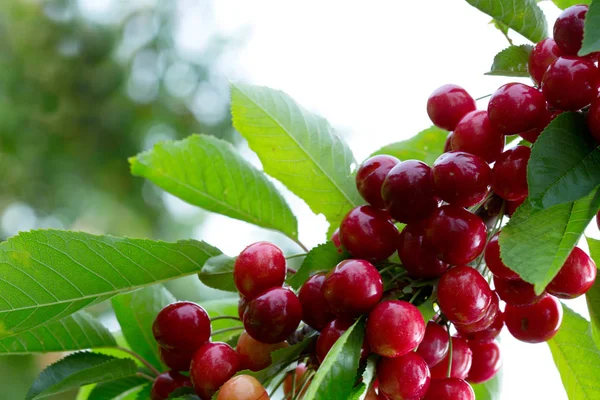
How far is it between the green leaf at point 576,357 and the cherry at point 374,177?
0.24 m

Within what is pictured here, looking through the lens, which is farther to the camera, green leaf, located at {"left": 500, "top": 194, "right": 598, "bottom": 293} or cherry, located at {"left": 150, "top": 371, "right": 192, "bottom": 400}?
cherry, located at {"left": 150, "top": 371, "right": 192, "bottom": 400}

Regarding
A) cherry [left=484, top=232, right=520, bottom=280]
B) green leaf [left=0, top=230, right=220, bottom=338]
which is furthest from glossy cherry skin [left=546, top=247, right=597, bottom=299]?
green leaf [left=0, top=230, right=220, bottom=338]

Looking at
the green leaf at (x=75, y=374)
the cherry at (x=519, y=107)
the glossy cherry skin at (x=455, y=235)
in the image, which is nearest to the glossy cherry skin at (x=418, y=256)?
the glossy cherry skin at (x=455, y=235)

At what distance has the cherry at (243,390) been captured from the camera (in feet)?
1.54

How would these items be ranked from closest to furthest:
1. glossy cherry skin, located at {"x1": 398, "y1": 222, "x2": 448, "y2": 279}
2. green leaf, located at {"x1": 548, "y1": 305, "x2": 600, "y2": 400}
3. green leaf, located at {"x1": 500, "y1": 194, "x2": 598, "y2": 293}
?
green leaf, located at {"x1": 500, "y1": 194, "x2": 598, "y2": 293} → glossy cherry skin, located at {"x1": 398, "y1": 222, "x2": 448, "y2": 279} → green leaf, located at {"x1": 548, "y1": 305, "x2": 600, "y2": 400}

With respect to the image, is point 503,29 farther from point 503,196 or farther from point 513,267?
point 513,267

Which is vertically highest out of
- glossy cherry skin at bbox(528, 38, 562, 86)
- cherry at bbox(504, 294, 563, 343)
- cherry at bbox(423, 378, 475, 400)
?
glossy cherry skin at bbox(528, 38, 562, 86)

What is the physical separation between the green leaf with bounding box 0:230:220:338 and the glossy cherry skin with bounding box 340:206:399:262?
0.56 feet

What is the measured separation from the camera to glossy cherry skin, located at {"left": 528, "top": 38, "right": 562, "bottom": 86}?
0.53 meters

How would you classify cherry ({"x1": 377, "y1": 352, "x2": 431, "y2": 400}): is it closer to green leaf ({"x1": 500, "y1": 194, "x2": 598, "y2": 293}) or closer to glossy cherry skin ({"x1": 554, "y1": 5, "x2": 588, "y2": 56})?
green leaf ({"x1": 500, "y1": 194, "x2": 598, "y2": 293})

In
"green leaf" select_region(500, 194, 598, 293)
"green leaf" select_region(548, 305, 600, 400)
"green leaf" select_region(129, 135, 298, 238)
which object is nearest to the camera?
"green leaf" select_region(500, 194, 598, 293)

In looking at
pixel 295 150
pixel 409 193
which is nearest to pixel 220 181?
pixel 295 150

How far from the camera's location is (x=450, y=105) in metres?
0.63

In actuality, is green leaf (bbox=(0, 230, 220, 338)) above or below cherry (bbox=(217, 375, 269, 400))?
above
